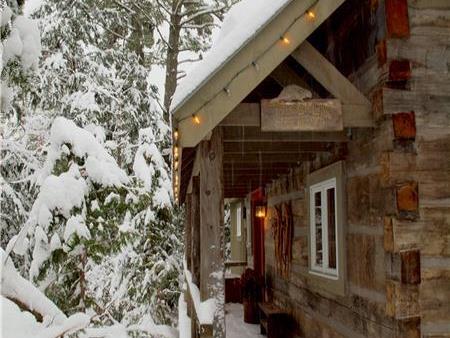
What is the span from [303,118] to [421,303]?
216 centimetres

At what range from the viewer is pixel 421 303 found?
5309mm

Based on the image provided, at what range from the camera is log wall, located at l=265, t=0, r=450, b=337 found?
17.5ft

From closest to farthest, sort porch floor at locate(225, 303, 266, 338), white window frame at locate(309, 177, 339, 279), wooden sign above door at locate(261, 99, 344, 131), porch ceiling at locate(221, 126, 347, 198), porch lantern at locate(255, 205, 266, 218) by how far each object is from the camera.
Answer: wooden sign above door at locate(261, 99, 344, 131), porch ceiling at locate(221, 126, 347, 198), white window frame at locate(309, 177, 339, 279), porch floor at locate(225, 303, 266, 338), porch lantern at locate(255, 205, 266, 218)

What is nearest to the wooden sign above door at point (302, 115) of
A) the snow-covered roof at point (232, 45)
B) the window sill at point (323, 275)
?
the snow-covered roof at point (232, 45)

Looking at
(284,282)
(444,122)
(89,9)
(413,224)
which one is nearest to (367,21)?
(444,122)

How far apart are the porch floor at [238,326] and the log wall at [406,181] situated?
538 cm

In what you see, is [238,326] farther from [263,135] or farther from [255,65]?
[255,65]

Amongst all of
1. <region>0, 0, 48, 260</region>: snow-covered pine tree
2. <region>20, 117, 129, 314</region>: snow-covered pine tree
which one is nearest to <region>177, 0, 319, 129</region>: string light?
<region>0, 0, 48, 260</region>: snow-covered pine tree

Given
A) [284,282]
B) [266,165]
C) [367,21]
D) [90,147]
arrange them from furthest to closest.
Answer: [284,282], [266,165], [90,147], [367,21]

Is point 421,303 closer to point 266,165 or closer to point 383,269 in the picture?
point 383,269

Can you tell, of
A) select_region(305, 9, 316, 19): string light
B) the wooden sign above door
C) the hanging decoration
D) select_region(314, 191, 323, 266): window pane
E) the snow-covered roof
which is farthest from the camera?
the hanging decoration

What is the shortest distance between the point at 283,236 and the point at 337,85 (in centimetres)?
534

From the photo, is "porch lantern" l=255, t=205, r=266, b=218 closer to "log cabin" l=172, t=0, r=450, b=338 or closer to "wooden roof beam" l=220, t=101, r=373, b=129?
"log cabin" l=172, t=0, r=450, b=338

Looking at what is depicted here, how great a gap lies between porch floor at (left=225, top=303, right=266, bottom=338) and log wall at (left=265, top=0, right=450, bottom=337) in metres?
5.38
